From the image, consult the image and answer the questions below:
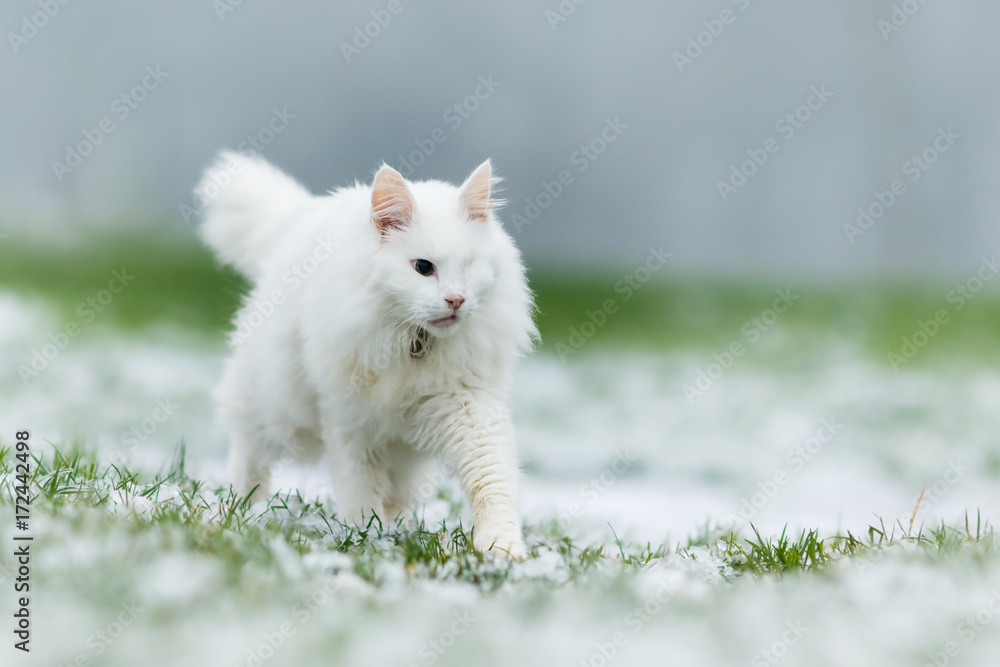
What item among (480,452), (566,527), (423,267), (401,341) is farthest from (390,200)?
(566,527)

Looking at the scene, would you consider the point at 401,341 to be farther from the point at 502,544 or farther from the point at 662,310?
the point at 662,310

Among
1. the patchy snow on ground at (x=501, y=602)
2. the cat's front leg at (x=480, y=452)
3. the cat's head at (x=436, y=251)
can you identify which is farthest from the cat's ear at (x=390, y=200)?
the patchy snow on ground at (x=501, y=602)

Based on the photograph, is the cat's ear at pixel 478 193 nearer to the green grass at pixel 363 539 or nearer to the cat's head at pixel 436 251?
the cat's head at pixel 436 251

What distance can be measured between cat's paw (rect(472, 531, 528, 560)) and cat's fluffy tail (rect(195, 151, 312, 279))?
2395 millimetres

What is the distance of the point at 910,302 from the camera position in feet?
40.2

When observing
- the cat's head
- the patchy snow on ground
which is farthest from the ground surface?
the cat's head

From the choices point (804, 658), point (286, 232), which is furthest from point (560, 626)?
point (286, 232)

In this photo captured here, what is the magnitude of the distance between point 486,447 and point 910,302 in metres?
10.4

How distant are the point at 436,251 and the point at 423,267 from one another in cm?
12

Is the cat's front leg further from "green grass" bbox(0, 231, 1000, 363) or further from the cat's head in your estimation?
"green grass" bbox(0, 231, 1000, 363)

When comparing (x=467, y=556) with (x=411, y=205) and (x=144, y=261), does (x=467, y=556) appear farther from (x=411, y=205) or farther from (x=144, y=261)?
(x=144, y=261)

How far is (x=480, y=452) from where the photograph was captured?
390cm

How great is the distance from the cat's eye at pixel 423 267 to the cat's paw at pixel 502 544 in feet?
4.03

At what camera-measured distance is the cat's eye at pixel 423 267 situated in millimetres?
3656
